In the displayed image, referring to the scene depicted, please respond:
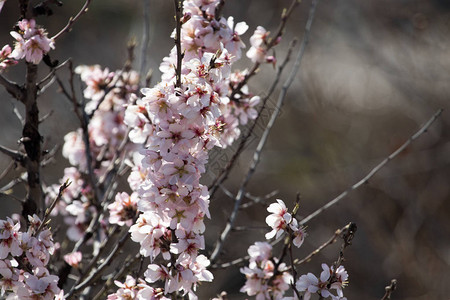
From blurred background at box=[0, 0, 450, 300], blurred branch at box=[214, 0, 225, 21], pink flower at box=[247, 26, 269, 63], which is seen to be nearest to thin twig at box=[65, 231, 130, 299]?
blurred branch at box=[214, 0, 225, 21]

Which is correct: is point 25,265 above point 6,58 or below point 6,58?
below

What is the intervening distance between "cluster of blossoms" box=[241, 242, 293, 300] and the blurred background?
217 centimetres

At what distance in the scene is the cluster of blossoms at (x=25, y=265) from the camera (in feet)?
4.16

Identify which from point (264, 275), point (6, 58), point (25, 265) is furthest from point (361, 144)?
point (25, 265)

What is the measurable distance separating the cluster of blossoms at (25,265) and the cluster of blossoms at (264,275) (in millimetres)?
602

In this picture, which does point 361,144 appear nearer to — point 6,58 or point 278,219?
point 278,219

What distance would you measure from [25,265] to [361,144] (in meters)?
5.07

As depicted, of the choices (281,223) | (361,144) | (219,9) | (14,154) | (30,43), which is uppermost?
(361,144)

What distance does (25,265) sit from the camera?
1323 mm

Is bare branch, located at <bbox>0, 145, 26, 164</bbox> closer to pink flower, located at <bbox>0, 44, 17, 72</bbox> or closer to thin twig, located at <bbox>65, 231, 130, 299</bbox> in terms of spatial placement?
pink flower, located at <bbox>0, 44, 17, 72</bbox>

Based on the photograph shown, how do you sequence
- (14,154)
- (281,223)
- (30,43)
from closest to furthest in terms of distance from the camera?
(281,223) < (30,43) < (14,154)

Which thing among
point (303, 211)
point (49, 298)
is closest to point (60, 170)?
point (303, 211)

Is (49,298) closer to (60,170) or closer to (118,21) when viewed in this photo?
(60,170)

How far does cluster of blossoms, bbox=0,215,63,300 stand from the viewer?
4.16 ft
